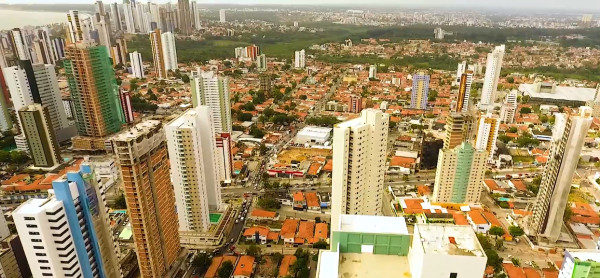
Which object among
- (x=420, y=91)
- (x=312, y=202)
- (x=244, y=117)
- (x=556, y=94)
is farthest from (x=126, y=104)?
(x=556, y=94)

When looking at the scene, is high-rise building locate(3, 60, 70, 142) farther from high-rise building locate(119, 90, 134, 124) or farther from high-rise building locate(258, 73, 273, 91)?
high-rise building locate(258, 73, 273, 91)

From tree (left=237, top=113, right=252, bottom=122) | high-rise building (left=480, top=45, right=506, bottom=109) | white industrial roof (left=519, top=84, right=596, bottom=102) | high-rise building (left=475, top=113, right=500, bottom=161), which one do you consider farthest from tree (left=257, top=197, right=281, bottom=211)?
white industrial roof (left=519, top=84, right=596, bottom=102)

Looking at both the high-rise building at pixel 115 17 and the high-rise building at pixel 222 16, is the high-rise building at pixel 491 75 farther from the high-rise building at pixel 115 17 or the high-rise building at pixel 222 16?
the high-rise building at pixel 222 16

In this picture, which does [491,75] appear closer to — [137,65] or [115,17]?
[137,65]

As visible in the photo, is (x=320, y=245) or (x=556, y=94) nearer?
(x=320, y=245)

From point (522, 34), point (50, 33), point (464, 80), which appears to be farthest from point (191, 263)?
point (522, 34)

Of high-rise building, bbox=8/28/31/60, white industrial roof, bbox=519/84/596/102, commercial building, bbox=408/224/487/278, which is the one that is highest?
commercial building, bbox=408/224/487/278
